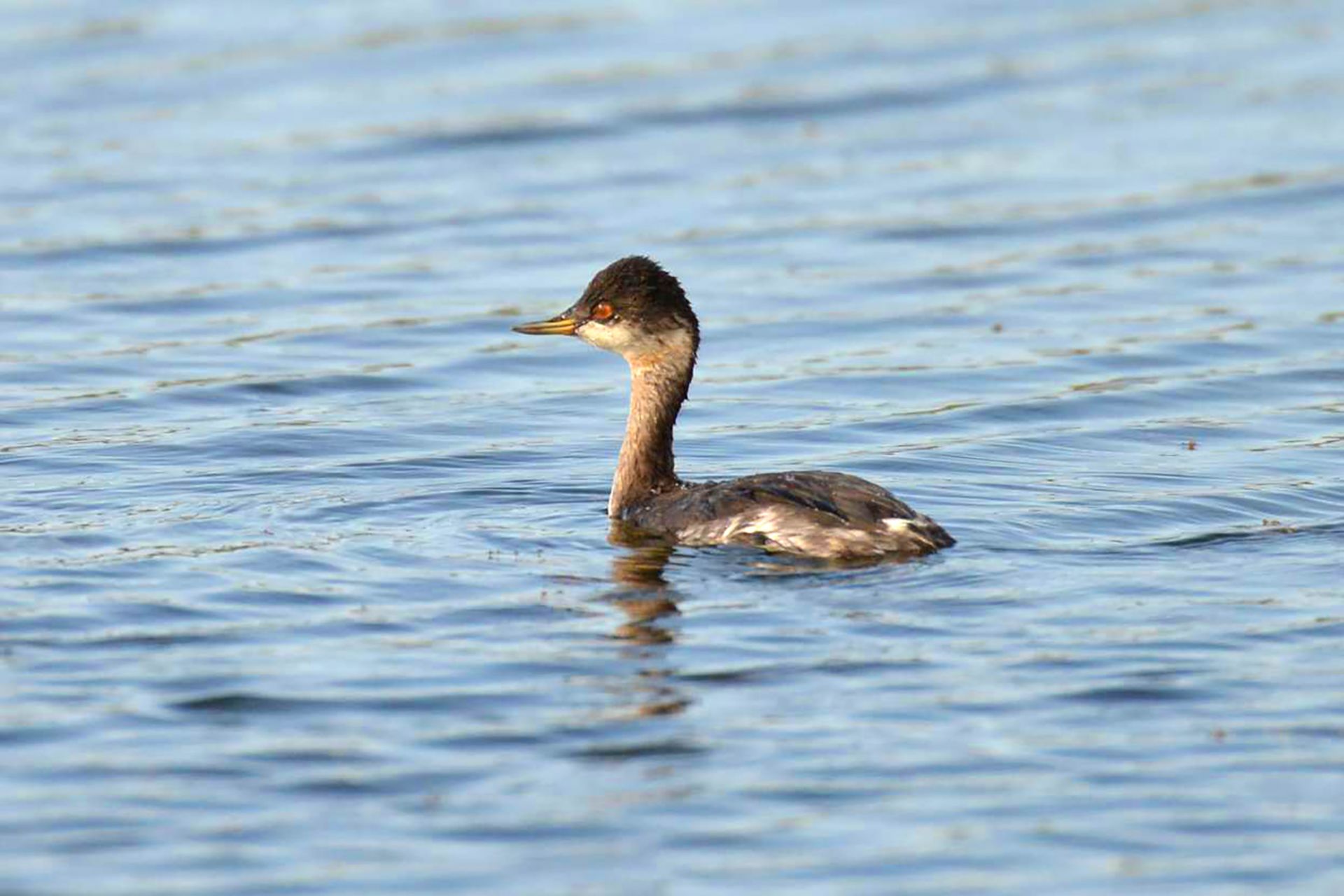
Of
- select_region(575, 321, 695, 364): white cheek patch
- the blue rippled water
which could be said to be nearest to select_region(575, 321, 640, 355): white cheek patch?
select_region(575, 321, 695, 364): white cheek patch

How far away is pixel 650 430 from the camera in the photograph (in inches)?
459

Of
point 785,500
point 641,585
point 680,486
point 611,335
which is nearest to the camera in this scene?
point 641,585

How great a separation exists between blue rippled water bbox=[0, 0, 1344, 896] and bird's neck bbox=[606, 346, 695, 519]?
0.91ft

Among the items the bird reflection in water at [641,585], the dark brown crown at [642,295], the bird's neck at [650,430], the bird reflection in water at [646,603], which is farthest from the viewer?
the dark brown crown at [642,295]

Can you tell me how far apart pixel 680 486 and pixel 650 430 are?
0.36 metres

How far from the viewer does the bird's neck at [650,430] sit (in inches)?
449

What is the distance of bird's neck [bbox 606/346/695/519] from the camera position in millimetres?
11406

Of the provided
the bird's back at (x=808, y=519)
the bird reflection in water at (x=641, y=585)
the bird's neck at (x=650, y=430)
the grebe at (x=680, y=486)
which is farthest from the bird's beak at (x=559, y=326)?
the bird's back at (x=808, y=519)

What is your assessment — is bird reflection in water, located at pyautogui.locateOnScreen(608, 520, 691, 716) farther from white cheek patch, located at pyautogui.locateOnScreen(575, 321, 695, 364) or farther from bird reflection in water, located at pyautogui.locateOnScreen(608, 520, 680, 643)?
white cheek patch, located at pyautogui.locateOnScreen(575, 321, 695, 364)

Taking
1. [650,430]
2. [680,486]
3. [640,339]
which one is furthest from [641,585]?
[640,339]

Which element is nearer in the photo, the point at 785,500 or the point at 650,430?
the point at 785,500

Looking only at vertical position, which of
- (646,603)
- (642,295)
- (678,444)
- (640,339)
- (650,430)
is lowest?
(646,603)

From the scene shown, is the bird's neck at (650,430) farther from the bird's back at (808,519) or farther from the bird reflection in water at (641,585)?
the bird's back at (808,519)

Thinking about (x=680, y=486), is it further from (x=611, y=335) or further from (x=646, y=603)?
(x=646, y=603)
